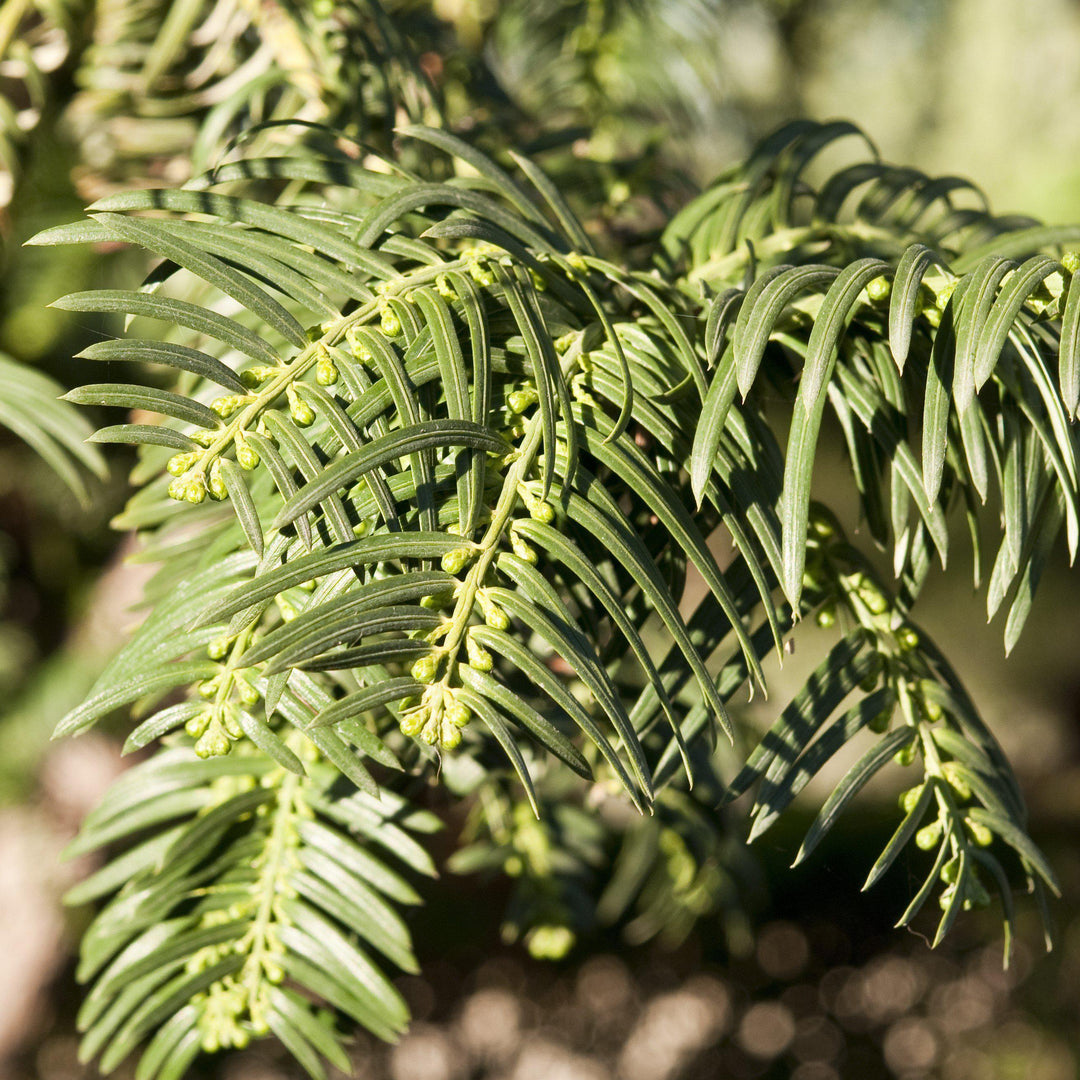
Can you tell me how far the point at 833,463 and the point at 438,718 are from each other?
3.15 meters

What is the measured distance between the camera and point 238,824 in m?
0.54

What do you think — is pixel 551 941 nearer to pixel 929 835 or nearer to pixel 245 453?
pixel 929 835

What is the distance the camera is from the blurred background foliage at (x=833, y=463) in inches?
33.7

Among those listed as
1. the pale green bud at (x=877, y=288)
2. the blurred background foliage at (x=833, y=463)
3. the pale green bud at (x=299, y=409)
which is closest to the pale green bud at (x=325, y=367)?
the pale green bud at (x=299, y=409)

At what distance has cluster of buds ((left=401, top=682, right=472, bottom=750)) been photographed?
0.31m

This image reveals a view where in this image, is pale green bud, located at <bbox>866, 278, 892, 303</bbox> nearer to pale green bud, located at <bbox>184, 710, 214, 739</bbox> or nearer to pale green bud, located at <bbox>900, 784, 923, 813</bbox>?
pale green bud, located at <bbox>900, 784, 923, 813</bbox>

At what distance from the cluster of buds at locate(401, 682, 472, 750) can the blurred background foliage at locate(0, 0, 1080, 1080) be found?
553 millimetres

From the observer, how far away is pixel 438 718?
314 millimetres

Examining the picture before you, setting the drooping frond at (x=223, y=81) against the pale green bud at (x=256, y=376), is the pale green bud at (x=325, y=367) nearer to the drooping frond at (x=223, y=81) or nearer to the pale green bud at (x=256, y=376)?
the pale green bud at (x=256, y=376)

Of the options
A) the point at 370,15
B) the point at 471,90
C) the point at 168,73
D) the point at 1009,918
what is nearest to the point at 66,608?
the point at 168,73

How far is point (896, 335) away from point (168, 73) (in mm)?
878

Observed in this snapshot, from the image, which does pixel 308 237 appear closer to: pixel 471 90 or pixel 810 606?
pixel 810 606

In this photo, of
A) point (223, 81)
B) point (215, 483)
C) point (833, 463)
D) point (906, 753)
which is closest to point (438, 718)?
point (215, 483)

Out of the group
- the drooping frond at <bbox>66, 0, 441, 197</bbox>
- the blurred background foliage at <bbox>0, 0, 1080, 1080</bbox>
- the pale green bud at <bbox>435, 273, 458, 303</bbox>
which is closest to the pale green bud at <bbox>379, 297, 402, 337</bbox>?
the pale green bud at <bbox>435, 273, 458, 303</bbox>
